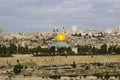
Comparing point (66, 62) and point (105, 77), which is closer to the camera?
point (105, 77)

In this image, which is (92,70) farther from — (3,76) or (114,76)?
(3,76)

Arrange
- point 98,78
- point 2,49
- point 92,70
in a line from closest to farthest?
point 98,78 → point 92,70 → point 2,49

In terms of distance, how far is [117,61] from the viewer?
207ft

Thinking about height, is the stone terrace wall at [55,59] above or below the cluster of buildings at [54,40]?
below

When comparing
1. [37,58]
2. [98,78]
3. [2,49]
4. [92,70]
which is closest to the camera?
[98,78]

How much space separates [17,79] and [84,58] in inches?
891

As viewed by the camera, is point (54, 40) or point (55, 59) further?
point (54, 40)

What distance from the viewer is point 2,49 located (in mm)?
74125

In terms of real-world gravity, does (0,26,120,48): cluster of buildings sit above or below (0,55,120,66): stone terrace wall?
above

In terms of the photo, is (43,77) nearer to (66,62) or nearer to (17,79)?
(17,79)

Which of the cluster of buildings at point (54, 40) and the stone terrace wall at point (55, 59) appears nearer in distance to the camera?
the stone terrace wall at point (55, 59)

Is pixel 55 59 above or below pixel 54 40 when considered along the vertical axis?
below

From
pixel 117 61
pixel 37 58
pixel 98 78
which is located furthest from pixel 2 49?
pixel 98 78

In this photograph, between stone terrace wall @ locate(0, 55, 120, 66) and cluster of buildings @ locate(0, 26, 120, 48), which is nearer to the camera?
stone terrace wall @ locate(0, 55, 120, 66)
